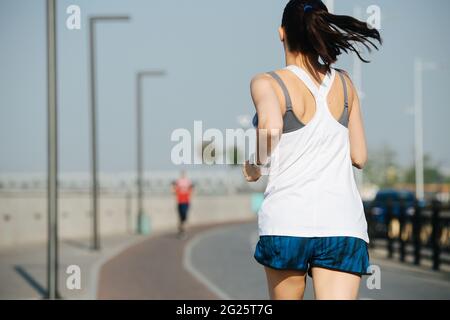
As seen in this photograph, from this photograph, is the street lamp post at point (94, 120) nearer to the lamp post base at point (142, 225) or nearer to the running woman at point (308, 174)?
the lamp post base at point (142, 225)

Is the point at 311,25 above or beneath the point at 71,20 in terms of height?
beneath

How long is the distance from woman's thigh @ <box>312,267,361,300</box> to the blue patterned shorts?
20 millimetres

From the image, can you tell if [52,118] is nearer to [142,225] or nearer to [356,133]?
[356,133]

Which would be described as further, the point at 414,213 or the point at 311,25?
the point at 414,213

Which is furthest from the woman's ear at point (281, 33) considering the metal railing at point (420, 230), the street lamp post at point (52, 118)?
the metal railing at point (420, 230)

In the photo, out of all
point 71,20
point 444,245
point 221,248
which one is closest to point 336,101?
point 71,20

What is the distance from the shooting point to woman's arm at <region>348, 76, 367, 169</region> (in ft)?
11.4

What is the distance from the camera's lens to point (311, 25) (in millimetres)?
3332
